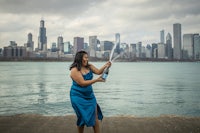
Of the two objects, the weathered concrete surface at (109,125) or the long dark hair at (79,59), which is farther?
the weathered concrete surface at (109,125)

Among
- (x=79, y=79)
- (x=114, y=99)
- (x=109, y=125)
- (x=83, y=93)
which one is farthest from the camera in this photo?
(x=114, y=99)

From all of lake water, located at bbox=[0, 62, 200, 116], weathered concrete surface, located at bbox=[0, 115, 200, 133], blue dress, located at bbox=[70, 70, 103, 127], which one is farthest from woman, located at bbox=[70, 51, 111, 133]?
lake water, located at bbox=[0, 62, 200, 116]

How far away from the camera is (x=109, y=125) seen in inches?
240

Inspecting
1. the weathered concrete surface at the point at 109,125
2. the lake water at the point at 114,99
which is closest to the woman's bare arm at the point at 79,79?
the weathered concrete surface at the point at 109,125

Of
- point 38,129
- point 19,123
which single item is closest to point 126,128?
point 38,129

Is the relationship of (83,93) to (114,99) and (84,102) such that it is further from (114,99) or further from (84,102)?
(114,99)

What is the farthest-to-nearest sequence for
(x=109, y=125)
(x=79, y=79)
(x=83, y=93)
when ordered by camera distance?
(x=109, y=125), (x=83, y=93), (x=79, y=79)

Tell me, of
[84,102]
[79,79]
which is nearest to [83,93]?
[84,102]

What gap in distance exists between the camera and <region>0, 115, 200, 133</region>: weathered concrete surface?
5617 millimetres

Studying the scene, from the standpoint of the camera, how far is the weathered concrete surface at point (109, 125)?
5.62m

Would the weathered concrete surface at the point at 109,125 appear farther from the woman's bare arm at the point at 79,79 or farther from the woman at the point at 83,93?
the woman's bare arm at the point at 79,79

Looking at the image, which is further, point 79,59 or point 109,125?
point 109,125

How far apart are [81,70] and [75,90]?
353 mm

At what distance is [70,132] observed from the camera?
5461 mm
